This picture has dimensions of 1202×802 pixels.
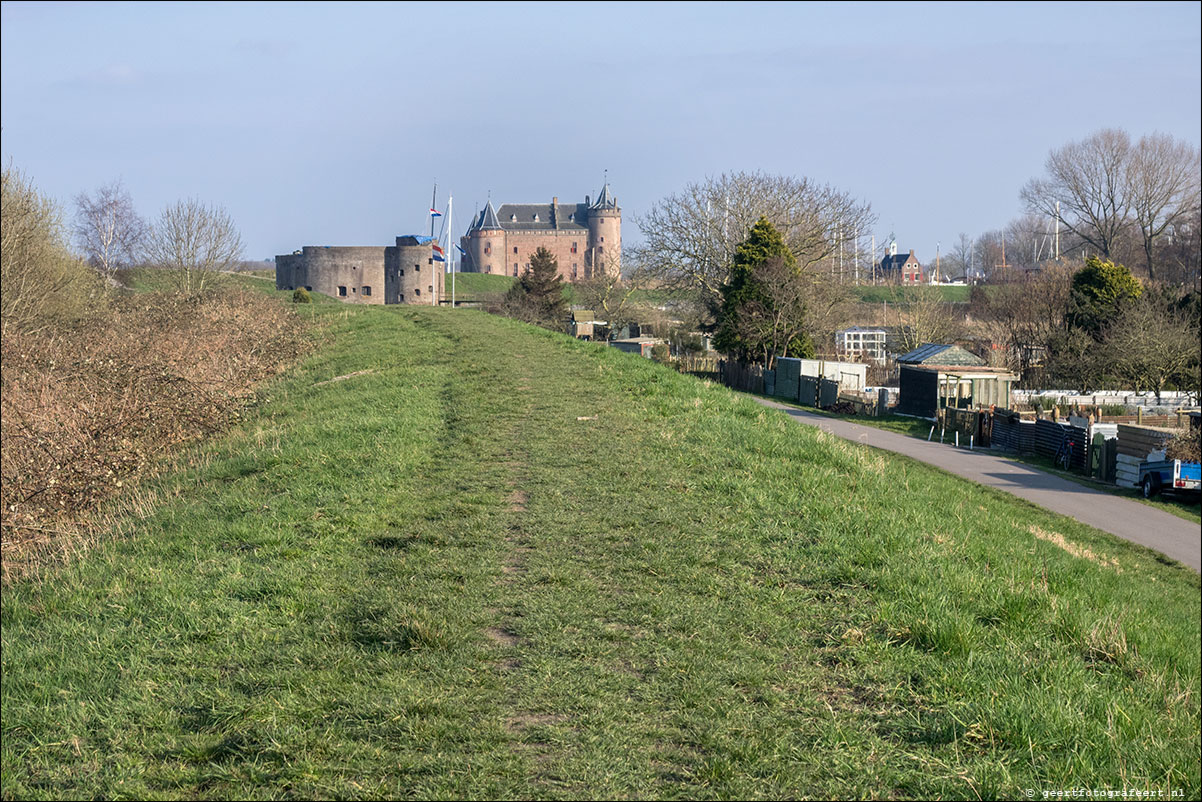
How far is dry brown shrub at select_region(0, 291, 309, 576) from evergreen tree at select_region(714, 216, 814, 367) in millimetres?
24480

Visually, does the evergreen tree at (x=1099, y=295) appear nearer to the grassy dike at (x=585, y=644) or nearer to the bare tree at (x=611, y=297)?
the bare tree at (x=611, y=297)

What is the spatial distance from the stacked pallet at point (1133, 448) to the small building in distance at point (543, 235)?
349 feet

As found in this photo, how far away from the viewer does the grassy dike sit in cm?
411

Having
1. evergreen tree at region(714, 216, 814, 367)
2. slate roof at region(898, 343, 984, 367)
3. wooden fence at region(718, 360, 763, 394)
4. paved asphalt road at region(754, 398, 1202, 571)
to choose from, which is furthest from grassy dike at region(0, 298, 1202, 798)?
wooden fence at region(718, 360, 763, 394)

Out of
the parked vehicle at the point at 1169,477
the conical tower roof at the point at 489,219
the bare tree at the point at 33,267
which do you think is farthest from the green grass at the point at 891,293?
the bare tree at the point at 33,267

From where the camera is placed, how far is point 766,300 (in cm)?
4409

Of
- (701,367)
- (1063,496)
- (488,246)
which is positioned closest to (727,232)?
(701,367)

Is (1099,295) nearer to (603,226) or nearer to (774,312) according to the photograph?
(774,312)

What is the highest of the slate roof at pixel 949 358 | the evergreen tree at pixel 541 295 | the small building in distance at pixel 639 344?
the evergreen tree at pixel 541 295

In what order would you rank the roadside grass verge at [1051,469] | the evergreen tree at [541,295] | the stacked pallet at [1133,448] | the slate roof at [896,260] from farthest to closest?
the slate roof at [896,260]
the evergreen tree at [541,295]
the stacked pallet at [1133,448]
the roadside grass verge at [1051,469]

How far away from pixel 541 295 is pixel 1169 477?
44.8 meters

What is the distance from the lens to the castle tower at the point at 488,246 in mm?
126875

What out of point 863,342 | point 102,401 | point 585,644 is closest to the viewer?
point 585,644

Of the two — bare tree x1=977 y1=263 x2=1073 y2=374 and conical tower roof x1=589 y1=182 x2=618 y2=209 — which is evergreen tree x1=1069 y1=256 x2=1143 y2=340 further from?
conical tower roof x1=589 y1=182 x2=618 y2=209
